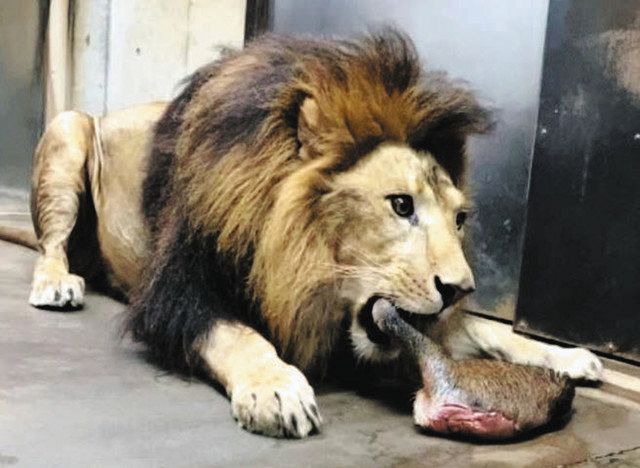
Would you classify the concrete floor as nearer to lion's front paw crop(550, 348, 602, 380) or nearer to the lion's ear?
lion's front paw crop(550, 348, 602, 380)

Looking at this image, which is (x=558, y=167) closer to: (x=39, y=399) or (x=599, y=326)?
(x=599, y=326)

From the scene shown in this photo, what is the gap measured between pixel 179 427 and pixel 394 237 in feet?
1.96

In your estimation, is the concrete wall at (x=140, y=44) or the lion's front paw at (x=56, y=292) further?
the concrete wall at (x=140, y=44)

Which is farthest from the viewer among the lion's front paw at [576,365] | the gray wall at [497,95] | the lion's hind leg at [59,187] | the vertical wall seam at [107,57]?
the vertical wall seam at [107,57]

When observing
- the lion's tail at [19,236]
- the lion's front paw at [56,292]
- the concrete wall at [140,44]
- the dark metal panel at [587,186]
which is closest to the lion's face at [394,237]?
the dark metal panel at [587,186]

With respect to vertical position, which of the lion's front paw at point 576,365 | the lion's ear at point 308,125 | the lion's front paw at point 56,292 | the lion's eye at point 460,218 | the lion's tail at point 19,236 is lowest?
the lion's tail at point 19,236

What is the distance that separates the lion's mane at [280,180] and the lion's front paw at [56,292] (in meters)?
0.68

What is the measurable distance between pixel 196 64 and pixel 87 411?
117 inches

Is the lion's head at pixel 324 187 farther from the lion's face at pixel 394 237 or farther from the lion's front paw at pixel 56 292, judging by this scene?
the lion's front paw at pixel 56 292

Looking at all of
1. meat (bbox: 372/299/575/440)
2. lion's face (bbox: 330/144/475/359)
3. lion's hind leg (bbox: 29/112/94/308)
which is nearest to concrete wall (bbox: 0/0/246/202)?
lion's hind leg (bbox: 29/112/94/308)

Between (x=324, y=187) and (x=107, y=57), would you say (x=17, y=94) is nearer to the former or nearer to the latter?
(x=107, y=57)

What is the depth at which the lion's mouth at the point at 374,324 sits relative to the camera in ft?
6.85

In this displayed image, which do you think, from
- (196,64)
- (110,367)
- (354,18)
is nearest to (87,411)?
(110,367)

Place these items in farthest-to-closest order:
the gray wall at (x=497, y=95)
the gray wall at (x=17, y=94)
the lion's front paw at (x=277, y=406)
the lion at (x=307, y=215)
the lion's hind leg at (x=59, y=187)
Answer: the gray wall at (x=17, y=94), the gray wall at (x=497, y=95), the lion's hind leg at (x=59, y=187), the lion at (x=307, y=215), the lion's front paw at (x=277, y=406)
